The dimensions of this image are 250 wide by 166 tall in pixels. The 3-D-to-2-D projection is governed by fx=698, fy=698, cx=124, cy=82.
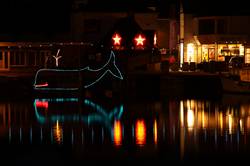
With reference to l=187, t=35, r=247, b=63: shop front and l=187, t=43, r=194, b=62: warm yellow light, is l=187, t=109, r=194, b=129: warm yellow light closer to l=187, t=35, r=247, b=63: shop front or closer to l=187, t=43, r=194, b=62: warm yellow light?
l=187, t=35, r=247, b=63: shop front

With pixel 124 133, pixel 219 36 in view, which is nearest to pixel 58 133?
pixel 124 133

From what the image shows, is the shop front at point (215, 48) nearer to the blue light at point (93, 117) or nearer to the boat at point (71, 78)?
the boat at point (71, 78)

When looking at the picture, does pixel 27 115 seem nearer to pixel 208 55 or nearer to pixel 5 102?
pixel 5 102

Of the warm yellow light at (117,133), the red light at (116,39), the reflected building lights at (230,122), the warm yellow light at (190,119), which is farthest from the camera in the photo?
the red light at (116,39)

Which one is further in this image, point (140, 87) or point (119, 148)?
point (140, 87)

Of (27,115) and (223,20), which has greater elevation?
(223,20)

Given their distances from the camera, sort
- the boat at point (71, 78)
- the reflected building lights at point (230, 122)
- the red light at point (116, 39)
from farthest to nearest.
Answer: the red light at point (116, 39) < the boat at point (71, 78) < the reflected building lights at point (230, 122)

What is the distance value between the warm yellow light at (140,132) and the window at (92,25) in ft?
107

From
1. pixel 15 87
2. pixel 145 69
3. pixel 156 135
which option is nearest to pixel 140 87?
pixel 15 87

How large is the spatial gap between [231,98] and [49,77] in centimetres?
1124

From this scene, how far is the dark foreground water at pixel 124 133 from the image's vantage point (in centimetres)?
1827

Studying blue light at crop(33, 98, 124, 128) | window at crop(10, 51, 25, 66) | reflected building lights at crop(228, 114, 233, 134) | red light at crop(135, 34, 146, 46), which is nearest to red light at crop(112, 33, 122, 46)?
red light at crop(135, 34, 146, 46)

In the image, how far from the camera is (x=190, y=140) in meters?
21.2

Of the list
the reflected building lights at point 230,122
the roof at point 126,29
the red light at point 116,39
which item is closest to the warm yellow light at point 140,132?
the reflected building lights at point 230,122
